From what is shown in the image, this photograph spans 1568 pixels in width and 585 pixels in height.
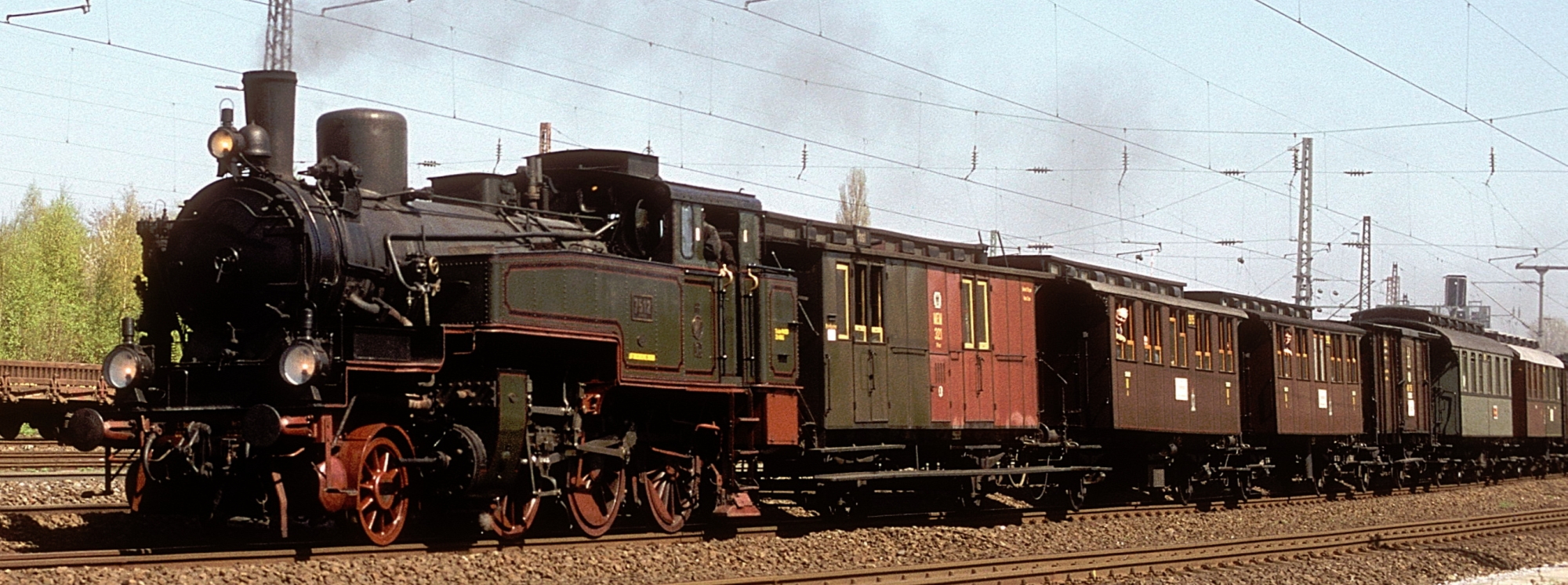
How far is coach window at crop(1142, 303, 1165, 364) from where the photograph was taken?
2223 cm

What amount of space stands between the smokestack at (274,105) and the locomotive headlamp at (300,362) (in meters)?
2.10

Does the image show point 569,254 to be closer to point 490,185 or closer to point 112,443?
point 490,185

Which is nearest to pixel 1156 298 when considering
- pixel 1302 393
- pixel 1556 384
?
pixel 1302 393

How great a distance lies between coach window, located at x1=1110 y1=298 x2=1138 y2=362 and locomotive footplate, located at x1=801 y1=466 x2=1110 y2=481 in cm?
159

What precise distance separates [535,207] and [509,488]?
307 centimetres

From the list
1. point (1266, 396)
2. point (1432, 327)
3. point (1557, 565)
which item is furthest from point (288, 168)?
point (1432, 327)

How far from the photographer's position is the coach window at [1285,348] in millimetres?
26234

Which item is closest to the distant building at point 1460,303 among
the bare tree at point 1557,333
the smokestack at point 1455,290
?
the smokestack at point 1455,290

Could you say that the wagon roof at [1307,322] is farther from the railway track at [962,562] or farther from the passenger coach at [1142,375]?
the railway track at [962,562]

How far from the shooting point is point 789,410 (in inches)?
649

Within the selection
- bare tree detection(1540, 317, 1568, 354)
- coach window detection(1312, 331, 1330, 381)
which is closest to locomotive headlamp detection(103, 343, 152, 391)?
coach window detection(1312, 331, 1330, 381)

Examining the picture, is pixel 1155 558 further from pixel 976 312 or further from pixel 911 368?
pixel 976 312

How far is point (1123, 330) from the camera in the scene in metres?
21.4

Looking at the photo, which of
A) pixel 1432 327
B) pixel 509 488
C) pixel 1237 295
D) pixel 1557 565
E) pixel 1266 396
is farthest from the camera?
pixel 1432 327
